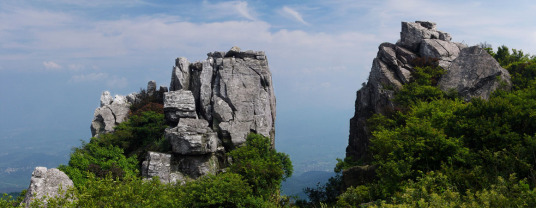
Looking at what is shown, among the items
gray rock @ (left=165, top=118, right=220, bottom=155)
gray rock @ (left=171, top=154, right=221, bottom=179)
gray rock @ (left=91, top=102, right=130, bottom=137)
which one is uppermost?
gray rock @ (left=91, top=102, right=130, bottom=137)

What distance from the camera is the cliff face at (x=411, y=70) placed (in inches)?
1529

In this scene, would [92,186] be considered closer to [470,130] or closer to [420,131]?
[420,131]

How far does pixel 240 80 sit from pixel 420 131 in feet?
80.3

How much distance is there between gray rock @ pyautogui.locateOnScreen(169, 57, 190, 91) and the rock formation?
23871 millimetres

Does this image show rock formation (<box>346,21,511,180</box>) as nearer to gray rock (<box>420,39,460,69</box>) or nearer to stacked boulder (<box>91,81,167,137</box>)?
gray rock (<box>420,39,460,69</box>)

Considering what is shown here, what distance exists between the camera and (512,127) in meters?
23.4

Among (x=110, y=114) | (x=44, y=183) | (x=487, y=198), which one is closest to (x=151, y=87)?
(x=110, y=114)

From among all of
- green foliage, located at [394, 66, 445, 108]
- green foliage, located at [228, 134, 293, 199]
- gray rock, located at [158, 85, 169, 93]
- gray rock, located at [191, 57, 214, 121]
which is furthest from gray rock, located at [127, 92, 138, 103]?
green foliage, located at [394, 66, 445, 108]

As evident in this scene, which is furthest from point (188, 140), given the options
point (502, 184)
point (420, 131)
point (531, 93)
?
point (531, 93)

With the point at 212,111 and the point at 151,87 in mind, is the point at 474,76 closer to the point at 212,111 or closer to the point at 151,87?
the point at 212,111

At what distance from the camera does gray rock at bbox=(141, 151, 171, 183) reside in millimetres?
35206

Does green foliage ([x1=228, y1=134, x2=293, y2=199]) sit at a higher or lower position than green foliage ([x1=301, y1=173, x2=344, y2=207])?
higher

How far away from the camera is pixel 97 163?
3456cm

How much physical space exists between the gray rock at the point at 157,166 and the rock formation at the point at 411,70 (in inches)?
822
